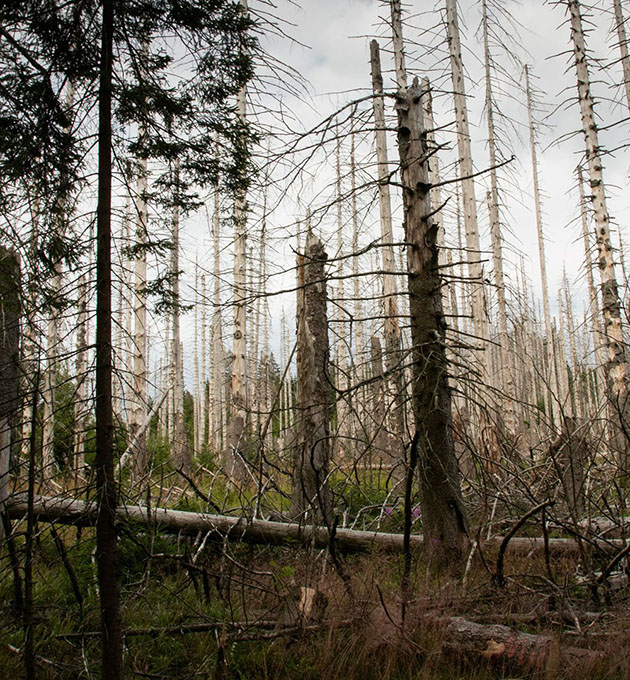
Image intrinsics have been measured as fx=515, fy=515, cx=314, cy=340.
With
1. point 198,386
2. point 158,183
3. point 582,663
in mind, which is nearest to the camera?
point 582,663

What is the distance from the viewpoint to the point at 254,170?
3.57m

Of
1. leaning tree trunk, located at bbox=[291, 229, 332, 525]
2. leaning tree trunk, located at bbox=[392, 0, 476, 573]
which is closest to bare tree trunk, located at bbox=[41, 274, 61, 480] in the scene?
leaning tree trunk, located at bbox=[291, 229, 332, 525]

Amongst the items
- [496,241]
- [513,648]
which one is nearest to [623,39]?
[496,241]

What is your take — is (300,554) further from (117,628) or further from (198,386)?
(198,386)

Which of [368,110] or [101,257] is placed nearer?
[101,257]

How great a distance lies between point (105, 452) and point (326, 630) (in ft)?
5.81

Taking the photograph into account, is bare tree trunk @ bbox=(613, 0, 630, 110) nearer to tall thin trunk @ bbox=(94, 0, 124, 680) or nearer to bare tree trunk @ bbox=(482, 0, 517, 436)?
bare tree trunk @ bbox=(482, 0, 517, 436)

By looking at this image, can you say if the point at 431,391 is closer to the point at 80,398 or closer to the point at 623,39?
the point at 80,398

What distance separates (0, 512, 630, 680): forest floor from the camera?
2.88 m

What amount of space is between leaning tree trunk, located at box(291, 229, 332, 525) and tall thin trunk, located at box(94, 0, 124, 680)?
8.23 feet

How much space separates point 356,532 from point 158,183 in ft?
11.8

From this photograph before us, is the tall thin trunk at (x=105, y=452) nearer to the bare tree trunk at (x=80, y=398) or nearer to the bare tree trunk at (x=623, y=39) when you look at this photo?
the bare tree trunk at (x=80, y=398)

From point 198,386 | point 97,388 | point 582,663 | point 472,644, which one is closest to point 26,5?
point 97,388

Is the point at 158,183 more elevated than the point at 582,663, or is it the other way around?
the point at 158,183
